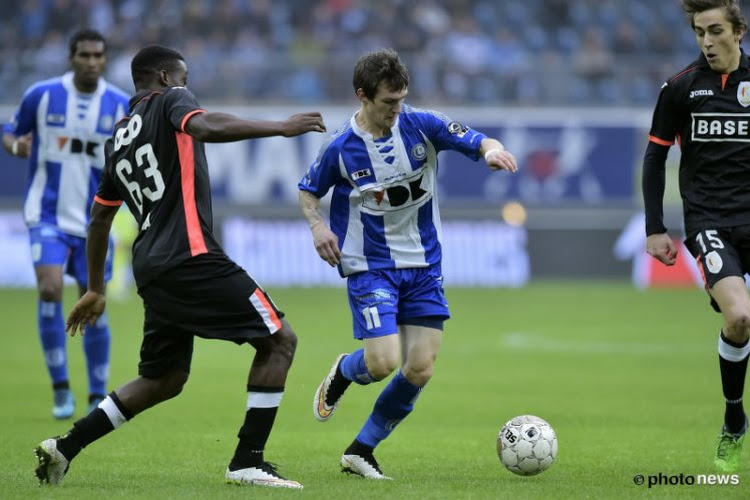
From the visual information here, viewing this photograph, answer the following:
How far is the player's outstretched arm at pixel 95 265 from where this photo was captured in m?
6.83

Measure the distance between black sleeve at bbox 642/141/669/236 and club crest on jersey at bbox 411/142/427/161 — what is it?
131cm

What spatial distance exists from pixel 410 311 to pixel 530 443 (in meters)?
1.00

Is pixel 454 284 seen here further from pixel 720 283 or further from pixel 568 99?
pixel 720 283

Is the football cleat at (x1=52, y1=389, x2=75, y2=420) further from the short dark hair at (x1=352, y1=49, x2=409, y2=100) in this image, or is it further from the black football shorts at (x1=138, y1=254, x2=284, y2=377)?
the short dark hair at (x1=352, y1=49, x2=409, y2=100)

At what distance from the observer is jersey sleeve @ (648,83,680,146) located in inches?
→ 281

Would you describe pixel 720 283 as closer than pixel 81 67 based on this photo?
Yes

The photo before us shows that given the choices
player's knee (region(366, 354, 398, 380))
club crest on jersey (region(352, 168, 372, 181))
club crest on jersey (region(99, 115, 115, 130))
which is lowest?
player's knee (region(366, 354, 398, 380))

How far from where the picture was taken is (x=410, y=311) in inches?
280

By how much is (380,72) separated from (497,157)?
812 mm

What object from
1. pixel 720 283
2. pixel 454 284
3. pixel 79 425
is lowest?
pixel 454 284

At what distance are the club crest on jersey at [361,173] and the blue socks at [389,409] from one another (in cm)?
112

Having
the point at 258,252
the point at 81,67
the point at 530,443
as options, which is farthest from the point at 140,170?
the point at 258,252

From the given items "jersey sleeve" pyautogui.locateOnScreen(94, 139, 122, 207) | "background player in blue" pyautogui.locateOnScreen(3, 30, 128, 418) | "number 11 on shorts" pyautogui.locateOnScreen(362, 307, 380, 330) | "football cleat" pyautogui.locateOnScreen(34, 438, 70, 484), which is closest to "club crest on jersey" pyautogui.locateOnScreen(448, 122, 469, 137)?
"number 11 on shorts" pyautogui.locateOnScreen(362, 307, 380, 330)

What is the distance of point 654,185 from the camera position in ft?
23.9
